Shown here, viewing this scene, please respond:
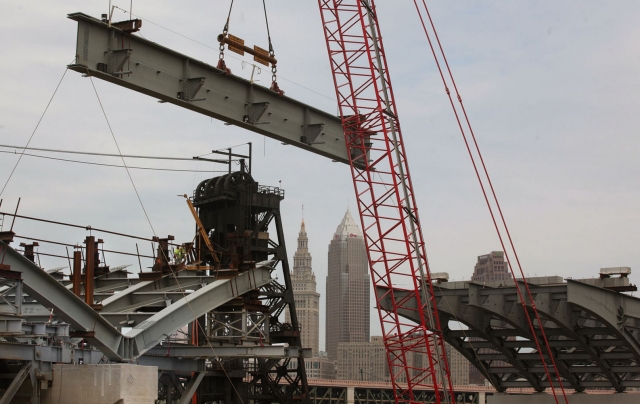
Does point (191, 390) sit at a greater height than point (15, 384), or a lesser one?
lesser

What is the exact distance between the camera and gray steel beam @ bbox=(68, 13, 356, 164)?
3123 cm

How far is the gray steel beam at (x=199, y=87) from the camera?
3123 centimetres

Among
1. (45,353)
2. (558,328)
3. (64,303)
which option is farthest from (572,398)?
(64,303)

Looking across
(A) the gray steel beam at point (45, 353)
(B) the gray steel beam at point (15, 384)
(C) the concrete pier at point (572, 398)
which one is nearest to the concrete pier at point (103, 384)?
(B) the gray steel beam at point (15, 384)

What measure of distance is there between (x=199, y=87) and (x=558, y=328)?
24.2m

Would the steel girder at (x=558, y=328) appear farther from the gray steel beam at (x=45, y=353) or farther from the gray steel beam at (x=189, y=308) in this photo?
the gray steel beam at (x=45, y=353)

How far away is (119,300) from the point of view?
34531 mm

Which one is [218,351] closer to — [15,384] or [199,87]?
[15,384]

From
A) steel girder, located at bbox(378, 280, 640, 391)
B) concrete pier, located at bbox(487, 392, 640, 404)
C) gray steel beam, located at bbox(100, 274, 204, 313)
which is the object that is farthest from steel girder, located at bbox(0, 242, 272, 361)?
concrete pier, located at bbox(487, 392, 640, 404)

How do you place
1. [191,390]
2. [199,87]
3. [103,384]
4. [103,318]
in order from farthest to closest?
[191,390] < [199,87] < [103,318] < [103,384]

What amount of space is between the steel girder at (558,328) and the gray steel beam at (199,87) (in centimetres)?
1083

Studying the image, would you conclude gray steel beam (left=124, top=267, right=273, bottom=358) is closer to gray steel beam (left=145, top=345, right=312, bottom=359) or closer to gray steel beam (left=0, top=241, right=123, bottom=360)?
gray steel beam (left=0, top=241, right=123, bottom=360)

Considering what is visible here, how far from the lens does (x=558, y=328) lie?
47531 millimetres

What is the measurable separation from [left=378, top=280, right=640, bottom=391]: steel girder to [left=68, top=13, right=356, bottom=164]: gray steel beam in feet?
35.5
